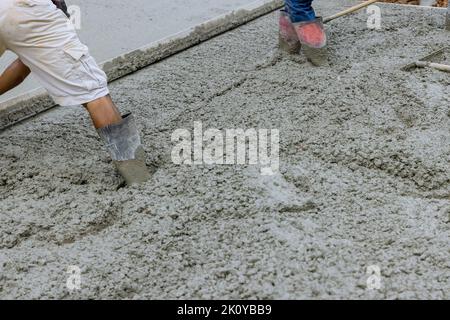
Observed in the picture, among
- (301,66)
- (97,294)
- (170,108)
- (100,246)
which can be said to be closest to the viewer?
(97,294)

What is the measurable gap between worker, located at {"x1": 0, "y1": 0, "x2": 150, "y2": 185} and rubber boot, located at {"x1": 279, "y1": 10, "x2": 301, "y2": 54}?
139cm

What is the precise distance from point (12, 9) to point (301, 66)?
5.11 feet

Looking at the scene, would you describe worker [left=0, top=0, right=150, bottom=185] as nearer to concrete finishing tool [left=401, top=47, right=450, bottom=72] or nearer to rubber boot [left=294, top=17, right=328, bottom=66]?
rubber boot [left=294, top=17, right=328, bottom=66]

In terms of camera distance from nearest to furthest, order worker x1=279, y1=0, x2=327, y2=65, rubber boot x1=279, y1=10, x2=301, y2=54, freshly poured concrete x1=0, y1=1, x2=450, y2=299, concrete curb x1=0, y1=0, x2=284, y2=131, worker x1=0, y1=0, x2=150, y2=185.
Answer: freshly poured concrete x1=0, y1=1, x2=450, y2=299 → worker x1=0, y1=0, x2=150, y2=185 → concrete curb x1=0, y1=0, x2=284, y2=131 → worker x1=279, y1=0, x2=327, y2=65 → rubber boot x1=279, y1=10, x2=301, y2=54

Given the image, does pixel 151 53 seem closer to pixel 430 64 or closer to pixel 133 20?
pixel 133 20

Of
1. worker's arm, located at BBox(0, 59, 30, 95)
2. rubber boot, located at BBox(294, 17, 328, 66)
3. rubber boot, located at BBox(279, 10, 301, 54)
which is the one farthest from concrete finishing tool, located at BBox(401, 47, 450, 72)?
worker's arm, located at BBox(0, 59, 30, 95)

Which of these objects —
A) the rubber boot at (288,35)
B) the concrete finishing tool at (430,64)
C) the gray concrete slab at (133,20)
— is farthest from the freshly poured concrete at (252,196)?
the gray concrete slab at (133,20)

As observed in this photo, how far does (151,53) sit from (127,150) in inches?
51.5

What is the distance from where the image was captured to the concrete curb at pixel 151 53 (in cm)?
282

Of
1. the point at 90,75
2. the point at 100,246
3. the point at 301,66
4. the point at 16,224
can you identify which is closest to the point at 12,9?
the point at 90,75

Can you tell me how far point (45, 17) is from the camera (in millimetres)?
2102

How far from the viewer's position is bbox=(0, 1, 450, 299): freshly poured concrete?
1.63m

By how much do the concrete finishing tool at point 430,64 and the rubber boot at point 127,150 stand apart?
149cm
